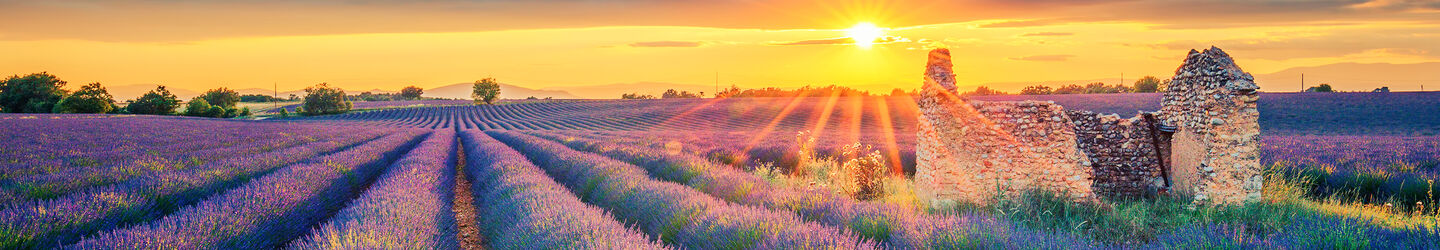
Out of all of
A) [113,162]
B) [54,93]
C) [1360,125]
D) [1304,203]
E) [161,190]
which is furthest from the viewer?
[54,93]

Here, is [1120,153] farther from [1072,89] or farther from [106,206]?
[1072,89]

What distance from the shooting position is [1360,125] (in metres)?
28.9

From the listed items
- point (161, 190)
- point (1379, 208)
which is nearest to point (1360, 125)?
point (1379, 208)

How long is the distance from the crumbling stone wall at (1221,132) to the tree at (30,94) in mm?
66171

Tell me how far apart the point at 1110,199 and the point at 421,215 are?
24.3 feet

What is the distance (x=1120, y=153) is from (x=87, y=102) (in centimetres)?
6337

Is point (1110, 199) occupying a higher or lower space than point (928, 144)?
lower

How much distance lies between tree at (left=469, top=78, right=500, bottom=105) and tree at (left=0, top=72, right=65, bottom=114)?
43276mm

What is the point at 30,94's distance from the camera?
1806 inches

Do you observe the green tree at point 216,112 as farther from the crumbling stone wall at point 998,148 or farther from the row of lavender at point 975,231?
the crumbling stone wall at point 998,148

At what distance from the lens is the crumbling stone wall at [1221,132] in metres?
6.12

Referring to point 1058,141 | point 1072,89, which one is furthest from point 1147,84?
point 1058,141

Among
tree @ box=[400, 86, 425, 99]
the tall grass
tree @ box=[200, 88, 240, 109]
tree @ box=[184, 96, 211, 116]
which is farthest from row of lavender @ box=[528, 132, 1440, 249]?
tree @ box=[400, 86, 425, 99]

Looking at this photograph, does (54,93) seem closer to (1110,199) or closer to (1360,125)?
(1110,199)
